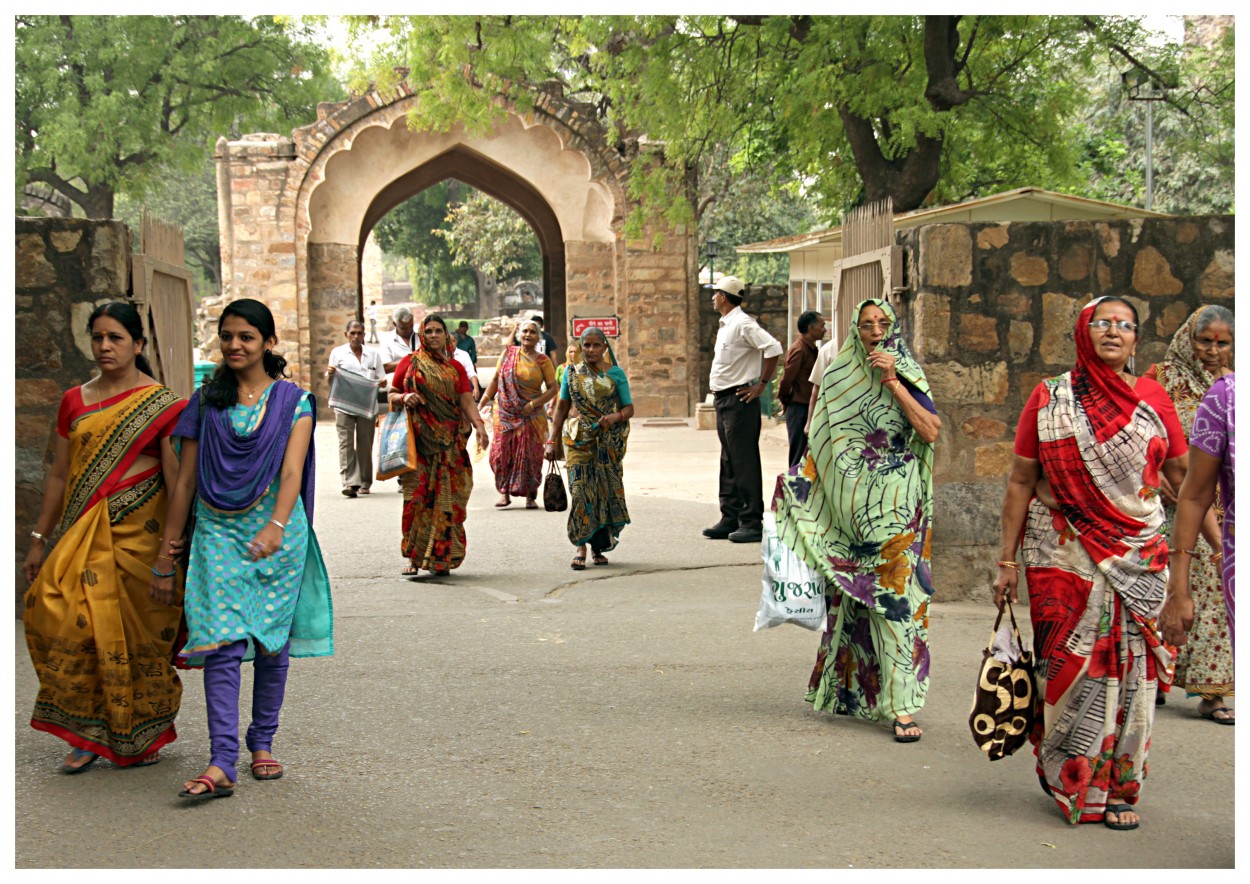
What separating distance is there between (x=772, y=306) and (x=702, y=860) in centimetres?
2186

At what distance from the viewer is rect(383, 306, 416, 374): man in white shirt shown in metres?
13.4

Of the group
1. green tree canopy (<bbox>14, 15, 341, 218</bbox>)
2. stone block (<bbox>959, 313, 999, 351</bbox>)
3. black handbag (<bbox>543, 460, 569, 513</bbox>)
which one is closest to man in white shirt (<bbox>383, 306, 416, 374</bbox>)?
black handbag (<bbox>543, 460, 569, 513</bbox>)

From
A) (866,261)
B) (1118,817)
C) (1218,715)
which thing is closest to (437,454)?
(866,261)

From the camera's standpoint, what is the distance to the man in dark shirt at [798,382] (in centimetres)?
1025

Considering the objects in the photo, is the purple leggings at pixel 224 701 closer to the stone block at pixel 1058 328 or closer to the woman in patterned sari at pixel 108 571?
the woman in patterned sari at pixel 108 571

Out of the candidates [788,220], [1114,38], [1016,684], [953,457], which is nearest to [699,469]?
[1114,38]

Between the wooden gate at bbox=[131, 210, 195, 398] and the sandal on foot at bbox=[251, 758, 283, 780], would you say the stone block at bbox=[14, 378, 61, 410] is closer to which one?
the wooden gate at bbox=[131, 210, 195, 398]

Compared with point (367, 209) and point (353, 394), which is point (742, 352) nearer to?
point (353, 394)

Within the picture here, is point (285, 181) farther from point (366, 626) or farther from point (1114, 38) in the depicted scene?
point (366, 626)

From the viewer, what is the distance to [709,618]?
729 centimetres

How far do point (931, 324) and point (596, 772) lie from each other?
3700 mm

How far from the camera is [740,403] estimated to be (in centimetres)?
1009

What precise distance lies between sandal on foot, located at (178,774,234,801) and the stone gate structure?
56.6ft

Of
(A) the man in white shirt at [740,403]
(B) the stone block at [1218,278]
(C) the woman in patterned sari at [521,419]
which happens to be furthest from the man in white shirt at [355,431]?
(B) the stone block at [1218,278]
